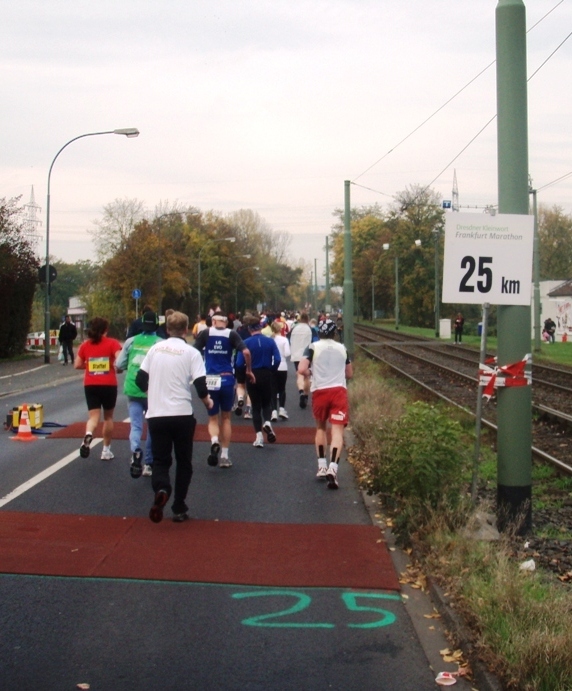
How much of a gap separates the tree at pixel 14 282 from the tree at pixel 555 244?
79.1 metres

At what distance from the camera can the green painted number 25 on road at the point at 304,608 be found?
5723mm

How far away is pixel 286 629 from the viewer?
18.5 feet

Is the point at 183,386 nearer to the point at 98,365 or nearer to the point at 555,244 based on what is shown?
the point at 98,365

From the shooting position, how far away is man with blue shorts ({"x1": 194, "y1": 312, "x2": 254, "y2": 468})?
36.8 ft

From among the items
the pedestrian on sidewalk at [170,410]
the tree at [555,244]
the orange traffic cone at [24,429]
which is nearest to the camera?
the pedestrian on sidewalk at [170,410]

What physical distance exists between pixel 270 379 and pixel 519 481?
5730 mm

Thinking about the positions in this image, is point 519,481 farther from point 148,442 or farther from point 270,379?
point 270,379

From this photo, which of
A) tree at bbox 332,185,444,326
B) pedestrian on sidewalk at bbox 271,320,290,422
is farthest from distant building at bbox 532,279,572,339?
pedestrian on sidewalk at bbox 271,320,290,422

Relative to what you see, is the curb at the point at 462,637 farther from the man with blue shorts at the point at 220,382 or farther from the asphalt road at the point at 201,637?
the man with blue shorts at the point at 220,382

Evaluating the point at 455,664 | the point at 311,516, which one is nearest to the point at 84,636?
the point at 455,664

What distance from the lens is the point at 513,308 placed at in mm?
7934

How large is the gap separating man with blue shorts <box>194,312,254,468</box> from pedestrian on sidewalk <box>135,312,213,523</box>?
269 centimetres

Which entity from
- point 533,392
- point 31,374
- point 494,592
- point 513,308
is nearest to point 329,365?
point 513,308

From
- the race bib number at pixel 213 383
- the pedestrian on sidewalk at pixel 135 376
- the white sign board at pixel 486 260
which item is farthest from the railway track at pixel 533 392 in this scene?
the pedestrian on sidewalk at pixel 135 376
